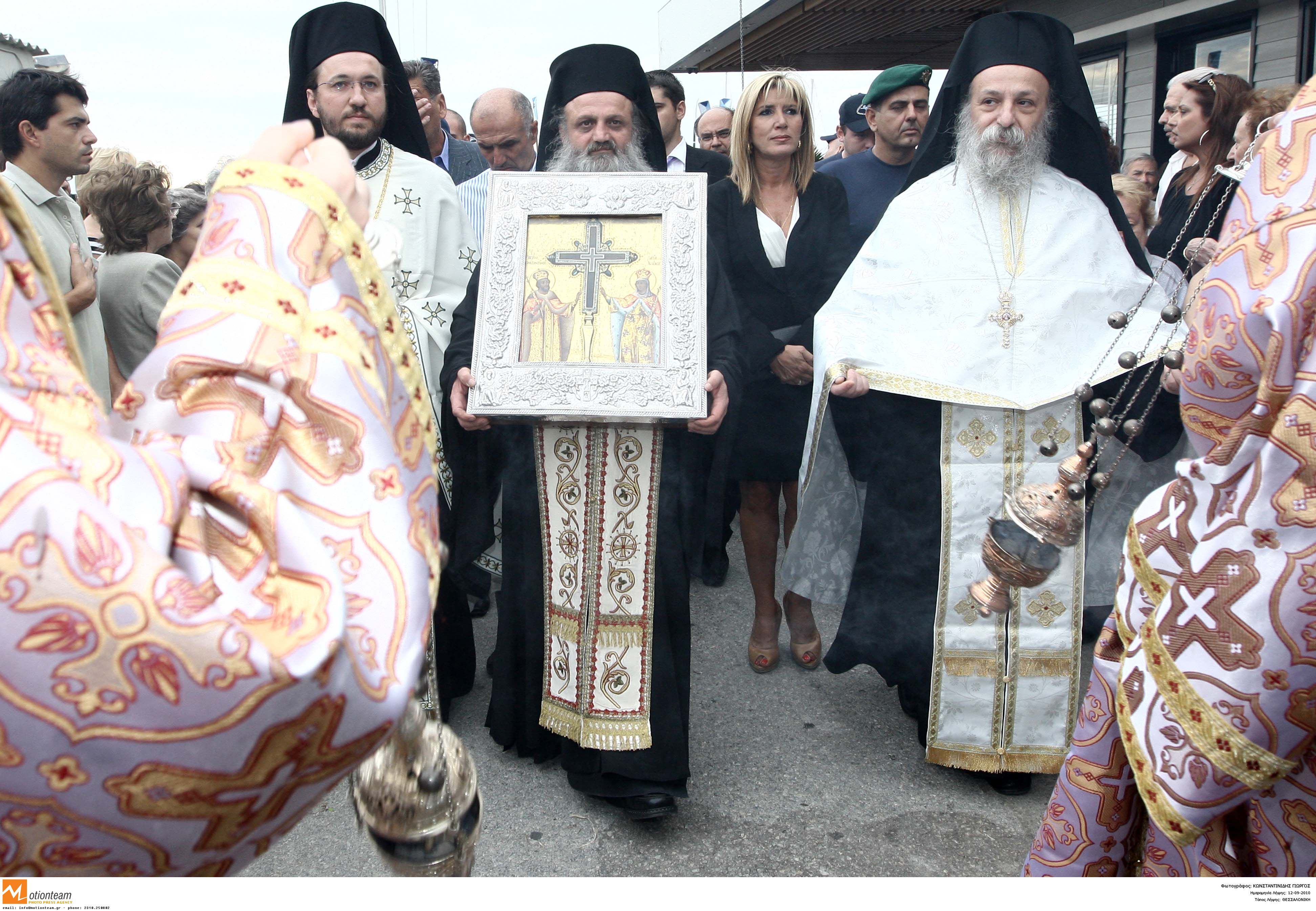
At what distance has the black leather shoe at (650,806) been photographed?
2736mm

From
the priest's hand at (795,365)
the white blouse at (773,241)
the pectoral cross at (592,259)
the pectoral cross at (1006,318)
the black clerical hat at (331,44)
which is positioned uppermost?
the black clerical hat at (331,44)

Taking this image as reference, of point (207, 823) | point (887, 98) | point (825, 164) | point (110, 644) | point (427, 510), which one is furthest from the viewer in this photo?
point (825, 164)

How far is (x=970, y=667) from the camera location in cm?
294

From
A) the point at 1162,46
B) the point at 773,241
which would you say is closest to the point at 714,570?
the point at 773,241

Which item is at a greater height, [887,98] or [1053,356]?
[887,98]

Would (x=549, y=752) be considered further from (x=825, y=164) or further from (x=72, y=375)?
(x=825, y=164)

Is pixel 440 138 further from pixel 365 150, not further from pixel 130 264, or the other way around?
pixel 130 264

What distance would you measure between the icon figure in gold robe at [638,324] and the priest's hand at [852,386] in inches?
24.1

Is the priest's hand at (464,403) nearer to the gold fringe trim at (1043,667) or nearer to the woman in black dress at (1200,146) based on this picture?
the gold fringe trim at (1043,667)

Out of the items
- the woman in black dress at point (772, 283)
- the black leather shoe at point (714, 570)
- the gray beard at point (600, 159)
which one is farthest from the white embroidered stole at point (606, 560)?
the black leather shoe at point (714, 570)

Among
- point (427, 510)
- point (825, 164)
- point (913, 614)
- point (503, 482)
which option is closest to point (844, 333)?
point (913, 614)

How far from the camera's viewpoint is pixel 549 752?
10.1 ft

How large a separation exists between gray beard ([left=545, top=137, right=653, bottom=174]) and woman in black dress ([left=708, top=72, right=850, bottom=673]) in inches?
28.3

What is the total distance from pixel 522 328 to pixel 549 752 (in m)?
1.35
